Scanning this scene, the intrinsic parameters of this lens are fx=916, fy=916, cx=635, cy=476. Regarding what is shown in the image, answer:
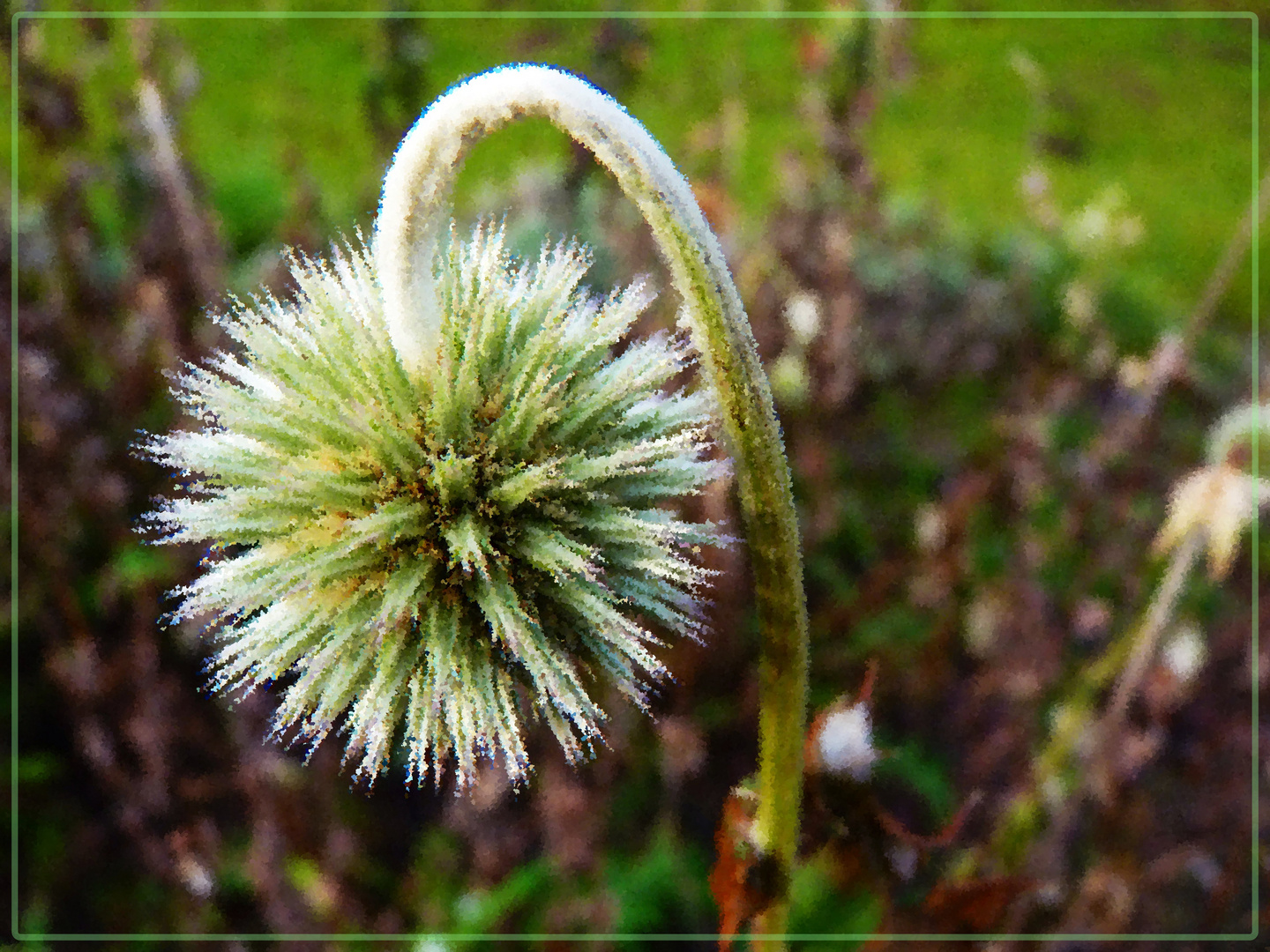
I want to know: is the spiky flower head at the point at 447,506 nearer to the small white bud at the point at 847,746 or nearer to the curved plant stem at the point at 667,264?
the curved plant stem at the point at 667,264

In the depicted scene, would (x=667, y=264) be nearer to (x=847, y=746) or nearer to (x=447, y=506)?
(x=447, y=506)

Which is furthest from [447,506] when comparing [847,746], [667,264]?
[847,746]

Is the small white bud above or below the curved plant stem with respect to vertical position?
below

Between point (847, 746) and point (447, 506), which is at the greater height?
point (447, 506)

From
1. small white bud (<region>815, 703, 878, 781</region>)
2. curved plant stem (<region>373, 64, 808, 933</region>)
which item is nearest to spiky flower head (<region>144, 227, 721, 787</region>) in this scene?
curved plant stem (<region>373, 64, 808, 933</region>)

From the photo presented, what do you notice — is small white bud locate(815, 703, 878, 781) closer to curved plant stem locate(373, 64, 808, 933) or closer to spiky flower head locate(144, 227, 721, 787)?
curved plant stem locate(373, 64, 808, 933)

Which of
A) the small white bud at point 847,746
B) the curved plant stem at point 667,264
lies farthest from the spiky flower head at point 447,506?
the small white bud at point 847,746

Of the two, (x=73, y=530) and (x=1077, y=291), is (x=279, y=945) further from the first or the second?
(x=1077, y=291)
